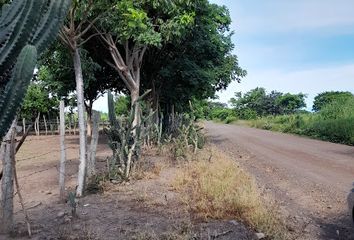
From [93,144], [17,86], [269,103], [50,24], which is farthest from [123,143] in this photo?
[269,103]

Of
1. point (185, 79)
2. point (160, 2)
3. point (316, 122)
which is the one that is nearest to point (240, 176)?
point (160, 2)

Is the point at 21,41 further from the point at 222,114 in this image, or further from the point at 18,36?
the point at 222,114

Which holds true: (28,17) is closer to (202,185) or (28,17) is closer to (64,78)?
A: (202,185)

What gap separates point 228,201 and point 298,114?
102ft

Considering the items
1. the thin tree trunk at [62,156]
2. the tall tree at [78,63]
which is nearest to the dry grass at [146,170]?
the tall tree at [78,63]

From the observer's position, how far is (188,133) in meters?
14.8

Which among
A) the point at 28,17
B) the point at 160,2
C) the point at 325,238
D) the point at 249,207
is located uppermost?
the point at 160,2

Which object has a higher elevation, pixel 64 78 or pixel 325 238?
pixel 64 78

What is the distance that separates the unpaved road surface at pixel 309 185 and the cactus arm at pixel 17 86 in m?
3.93

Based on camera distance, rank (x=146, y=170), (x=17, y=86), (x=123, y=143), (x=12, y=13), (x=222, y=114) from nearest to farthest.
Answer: (x=17, y=86)
(x=12, y=13)
(x=123, y=143)
(x=146, y=170)
(x=222, y=114)

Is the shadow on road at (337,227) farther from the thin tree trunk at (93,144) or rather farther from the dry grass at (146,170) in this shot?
the thin tree trunk at (93,144)

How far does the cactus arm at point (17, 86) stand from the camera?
3.59 m

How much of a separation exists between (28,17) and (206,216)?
3710 millimetres

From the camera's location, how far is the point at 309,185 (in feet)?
31.6
